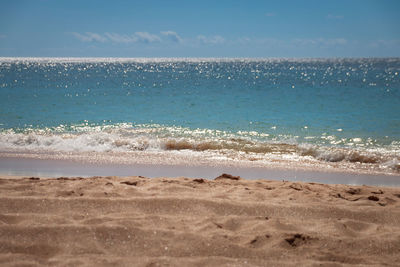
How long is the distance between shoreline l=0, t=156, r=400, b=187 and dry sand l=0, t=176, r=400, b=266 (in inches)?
86.8

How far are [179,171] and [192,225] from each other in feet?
15.2

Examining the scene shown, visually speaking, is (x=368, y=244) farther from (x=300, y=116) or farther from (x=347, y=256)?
(x=300, y=116)

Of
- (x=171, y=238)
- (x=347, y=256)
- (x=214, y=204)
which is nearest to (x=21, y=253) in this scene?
(x=171, y=238)

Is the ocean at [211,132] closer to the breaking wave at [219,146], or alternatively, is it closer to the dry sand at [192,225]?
the breaking wave at [219,146]

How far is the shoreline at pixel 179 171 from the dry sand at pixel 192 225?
2204 mm

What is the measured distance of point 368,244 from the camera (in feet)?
14.7

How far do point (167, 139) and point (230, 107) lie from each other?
1095 centimetres

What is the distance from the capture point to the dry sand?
416 cm

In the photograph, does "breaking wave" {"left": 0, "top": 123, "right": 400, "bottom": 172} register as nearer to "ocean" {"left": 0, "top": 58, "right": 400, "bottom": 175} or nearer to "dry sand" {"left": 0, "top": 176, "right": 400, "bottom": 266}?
"ocean" {"left": 0, "top": 58, "right": 400, "bottom": 175}

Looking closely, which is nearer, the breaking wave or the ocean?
the ocean

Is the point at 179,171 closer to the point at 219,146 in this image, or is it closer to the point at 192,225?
the point at 219,146

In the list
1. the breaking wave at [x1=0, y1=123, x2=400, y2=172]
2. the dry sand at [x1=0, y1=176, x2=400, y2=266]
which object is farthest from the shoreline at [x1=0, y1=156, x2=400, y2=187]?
the dry sand at [x1=0, y1=176, x2=400, y2=266]

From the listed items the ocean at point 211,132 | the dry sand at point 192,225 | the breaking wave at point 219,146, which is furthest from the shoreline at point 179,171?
the dry sand at point 192,225

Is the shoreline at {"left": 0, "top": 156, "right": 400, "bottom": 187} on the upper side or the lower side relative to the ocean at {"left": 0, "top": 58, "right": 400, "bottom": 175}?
upper
